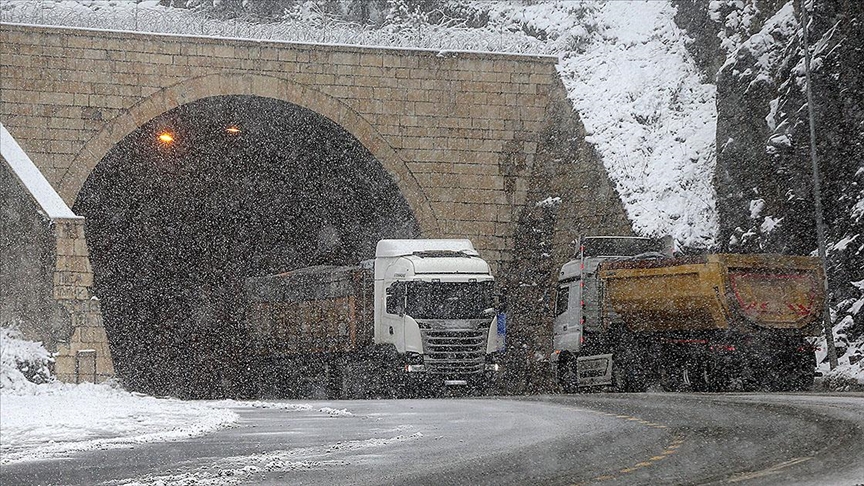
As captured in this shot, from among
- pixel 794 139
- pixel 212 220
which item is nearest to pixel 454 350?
pixel 794 139

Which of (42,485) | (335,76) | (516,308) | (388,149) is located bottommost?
(42,485)

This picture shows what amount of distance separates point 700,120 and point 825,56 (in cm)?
690

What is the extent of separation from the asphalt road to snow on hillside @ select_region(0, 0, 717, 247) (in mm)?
14082

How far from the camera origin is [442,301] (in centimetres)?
2511

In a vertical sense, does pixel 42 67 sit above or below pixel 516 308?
above

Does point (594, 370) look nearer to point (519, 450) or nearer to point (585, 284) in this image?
point (585, 284)

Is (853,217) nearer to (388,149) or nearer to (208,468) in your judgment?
(388,149)

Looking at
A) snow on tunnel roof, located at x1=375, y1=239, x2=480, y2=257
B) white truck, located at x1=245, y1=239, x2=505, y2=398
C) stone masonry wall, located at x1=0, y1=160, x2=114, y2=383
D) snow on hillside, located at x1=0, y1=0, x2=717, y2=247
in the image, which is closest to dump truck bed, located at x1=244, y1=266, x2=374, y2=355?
white truck, located at x1=245, y1=239, x2=505, y2=398

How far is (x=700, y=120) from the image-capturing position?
3291 centimetres

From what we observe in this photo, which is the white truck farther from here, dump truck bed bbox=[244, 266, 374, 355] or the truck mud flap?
the truck mud flap

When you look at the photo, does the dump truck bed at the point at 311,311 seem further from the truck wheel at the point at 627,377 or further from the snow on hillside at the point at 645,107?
the snow on hillside at the point at 645,107

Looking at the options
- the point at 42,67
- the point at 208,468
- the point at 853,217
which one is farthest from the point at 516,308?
the point at 208,468

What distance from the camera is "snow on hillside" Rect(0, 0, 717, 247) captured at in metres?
30.8

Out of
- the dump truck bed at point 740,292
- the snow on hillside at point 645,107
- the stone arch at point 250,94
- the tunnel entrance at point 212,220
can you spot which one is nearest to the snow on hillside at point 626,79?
the snow on hillside at point 645,107
